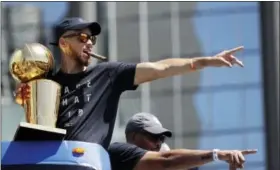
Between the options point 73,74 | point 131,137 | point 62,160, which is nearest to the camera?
point 62,160

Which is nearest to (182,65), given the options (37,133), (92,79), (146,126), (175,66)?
(175,66)

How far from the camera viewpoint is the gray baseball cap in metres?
6.93

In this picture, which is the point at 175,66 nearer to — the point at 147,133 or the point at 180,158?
the point at 180,158

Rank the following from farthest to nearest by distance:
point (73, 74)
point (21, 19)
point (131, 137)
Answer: point (21, 19), point (131, 137), point (73, 74)

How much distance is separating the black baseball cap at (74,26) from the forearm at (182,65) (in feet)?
1.31

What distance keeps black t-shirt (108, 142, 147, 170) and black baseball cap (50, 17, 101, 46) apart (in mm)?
681

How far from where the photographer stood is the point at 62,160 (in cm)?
582

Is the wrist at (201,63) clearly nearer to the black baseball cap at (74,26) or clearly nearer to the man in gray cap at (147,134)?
the black baseball cap at (74,26)

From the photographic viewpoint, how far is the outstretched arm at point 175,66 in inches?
239

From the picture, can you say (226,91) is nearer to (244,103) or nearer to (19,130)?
(244,103)

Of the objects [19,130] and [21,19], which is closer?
[19,130]

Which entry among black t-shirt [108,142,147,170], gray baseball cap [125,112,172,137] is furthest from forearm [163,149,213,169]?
gray baseball cap [125,112,172,137]

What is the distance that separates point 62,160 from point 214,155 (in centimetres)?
78

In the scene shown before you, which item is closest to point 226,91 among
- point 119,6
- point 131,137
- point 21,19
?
point 119,6
